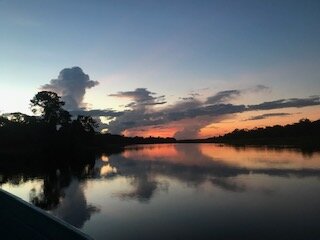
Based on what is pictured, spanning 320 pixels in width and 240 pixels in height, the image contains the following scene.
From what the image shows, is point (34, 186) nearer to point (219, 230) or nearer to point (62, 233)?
point (219, 230)

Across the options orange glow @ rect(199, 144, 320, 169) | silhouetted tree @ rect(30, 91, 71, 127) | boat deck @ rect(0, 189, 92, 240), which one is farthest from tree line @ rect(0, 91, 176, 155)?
boat deck @ rect(0, 189, 92, 240)

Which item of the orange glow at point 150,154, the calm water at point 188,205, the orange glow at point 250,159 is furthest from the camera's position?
the orange glow at point 150,154

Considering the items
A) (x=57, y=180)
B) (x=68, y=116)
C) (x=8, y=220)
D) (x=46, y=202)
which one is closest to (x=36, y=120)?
(x=68, y=116)

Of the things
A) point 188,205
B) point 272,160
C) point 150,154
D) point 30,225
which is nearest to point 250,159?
point 272,160

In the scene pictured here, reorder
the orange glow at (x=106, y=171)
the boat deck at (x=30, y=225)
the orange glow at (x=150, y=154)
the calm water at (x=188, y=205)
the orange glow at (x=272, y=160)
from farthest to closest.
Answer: the orange glow at (x=150, y=154) → the orange glow at (x=272, y=160) → the orange glow at (x=106, y=171) → the calm water at (x=188, y=205) → the boat deck at (x=30, y=225)

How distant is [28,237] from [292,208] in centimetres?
1770

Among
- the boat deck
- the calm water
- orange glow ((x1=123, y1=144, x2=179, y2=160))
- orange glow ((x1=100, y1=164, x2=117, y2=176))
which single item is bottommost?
the calm water

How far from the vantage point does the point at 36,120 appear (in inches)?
3846

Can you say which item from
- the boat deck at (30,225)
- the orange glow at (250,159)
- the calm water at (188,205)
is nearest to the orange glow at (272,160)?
the orange glow at (250,159)

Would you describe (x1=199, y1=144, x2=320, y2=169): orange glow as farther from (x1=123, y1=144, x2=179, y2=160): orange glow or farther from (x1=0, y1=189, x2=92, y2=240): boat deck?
(x1=0, y1=189, x2=92, y2=240): boat deck

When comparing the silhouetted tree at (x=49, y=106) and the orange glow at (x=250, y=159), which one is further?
the silhouetted tree at (x=49, y=106)

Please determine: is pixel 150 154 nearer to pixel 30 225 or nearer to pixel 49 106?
pixel 49 106

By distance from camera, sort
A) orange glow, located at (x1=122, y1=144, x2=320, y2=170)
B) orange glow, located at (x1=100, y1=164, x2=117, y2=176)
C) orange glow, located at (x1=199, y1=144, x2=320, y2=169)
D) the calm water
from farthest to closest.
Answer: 1. orange glow, located at (x1=122, y1=144, x2=320, y2=170)
2. orange glow, located at (x1=199, y1=144, x2=320, y2=169)
3. orange glow, located at (x1=100, y1=164, x2=117, y2=176)
4. the calm water

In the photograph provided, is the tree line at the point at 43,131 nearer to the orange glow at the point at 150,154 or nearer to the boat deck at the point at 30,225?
the orange glow at the point at 150,154
